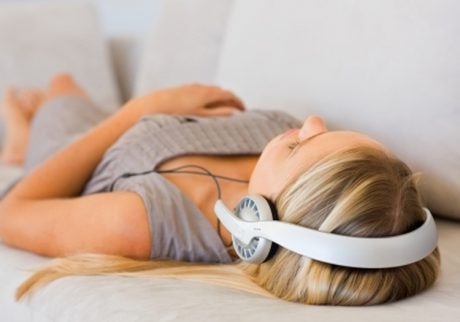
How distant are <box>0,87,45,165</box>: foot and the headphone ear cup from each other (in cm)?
120

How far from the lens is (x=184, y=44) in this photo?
6.79 ft

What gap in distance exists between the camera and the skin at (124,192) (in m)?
0.90

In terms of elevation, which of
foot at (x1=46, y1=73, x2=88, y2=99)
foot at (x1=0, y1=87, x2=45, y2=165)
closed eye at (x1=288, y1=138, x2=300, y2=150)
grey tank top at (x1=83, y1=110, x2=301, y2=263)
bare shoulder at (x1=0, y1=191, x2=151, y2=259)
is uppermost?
closed eye at (x1=288, y1=138, x2=300, y2=150)

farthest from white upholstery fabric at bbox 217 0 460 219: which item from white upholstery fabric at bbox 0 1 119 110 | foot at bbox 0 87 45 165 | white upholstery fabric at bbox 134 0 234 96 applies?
white upholstery fabric at bbox 0 1 119 110

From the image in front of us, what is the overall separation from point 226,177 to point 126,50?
160 centimetres

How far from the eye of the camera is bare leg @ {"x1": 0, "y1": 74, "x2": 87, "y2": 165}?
6.14ft

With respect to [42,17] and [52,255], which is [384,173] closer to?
[52,255]

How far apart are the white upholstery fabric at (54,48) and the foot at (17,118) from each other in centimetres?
24

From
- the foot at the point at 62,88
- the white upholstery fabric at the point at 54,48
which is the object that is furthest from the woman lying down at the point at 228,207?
the white upholstery fabric at the point at 54,48

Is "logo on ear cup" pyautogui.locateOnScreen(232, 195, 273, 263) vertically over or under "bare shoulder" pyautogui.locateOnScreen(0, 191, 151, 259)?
over

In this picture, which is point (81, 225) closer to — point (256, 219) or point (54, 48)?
point (256, 219)

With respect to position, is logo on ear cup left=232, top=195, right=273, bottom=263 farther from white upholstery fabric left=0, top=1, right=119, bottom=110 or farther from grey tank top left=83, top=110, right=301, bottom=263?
Answer: white upholstery fabric left=0, top=1, right=119, bottom=110

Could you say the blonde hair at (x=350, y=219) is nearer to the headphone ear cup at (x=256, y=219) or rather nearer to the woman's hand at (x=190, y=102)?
the headphone ear cup at (x=256, y=219)

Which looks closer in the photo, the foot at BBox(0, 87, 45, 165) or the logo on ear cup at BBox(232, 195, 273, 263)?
the logo on ear cup at BBox(232, 195, 273, 263)
